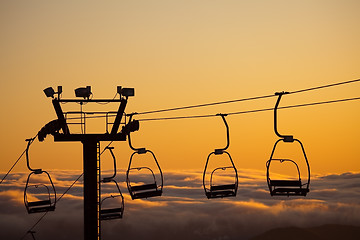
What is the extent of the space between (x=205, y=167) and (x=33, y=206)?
10031 millimetres

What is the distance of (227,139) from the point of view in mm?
28188

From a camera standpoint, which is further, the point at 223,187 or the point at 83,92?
the point at 83,92

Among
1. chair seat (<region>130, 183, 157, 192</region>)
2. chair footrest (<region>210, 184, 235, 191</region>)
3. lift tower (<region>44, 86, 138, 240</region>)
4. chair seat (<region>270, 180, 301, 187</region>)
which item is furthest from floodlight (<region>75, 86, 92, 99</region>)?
chair seat (<region>270, 180, 301, 187</region>)

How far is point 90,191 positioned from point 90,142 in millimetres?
2324

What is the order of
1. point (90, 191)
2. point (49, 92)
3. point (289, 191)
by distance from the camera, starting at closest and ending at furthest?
point (289, 191) < point (49, 92) < point (90, 191)

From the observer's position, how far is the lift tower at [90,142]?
110 ft

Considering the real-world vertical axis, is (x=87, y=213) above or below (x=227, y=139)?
below

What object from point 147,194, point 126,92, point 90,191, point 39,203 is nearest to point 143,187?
point 147,194

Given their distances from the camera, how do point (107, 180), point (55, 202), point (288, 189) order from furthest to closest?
1. point (107, 180)
2. point (55, 202)
3. point (288, 189)

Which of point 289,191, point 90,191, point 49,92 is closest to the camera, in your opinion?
point 289,191

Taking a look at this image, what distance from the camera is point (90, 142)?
111 ft

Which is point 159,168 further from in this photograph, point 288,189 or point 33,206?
point 33,206

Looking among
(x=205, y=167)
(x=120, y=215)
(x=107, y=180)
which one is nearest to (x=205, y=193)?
(x=205, y=167)

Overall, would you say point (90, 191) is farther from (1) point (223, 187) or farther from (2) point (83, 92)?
(1) point (223, 187)
